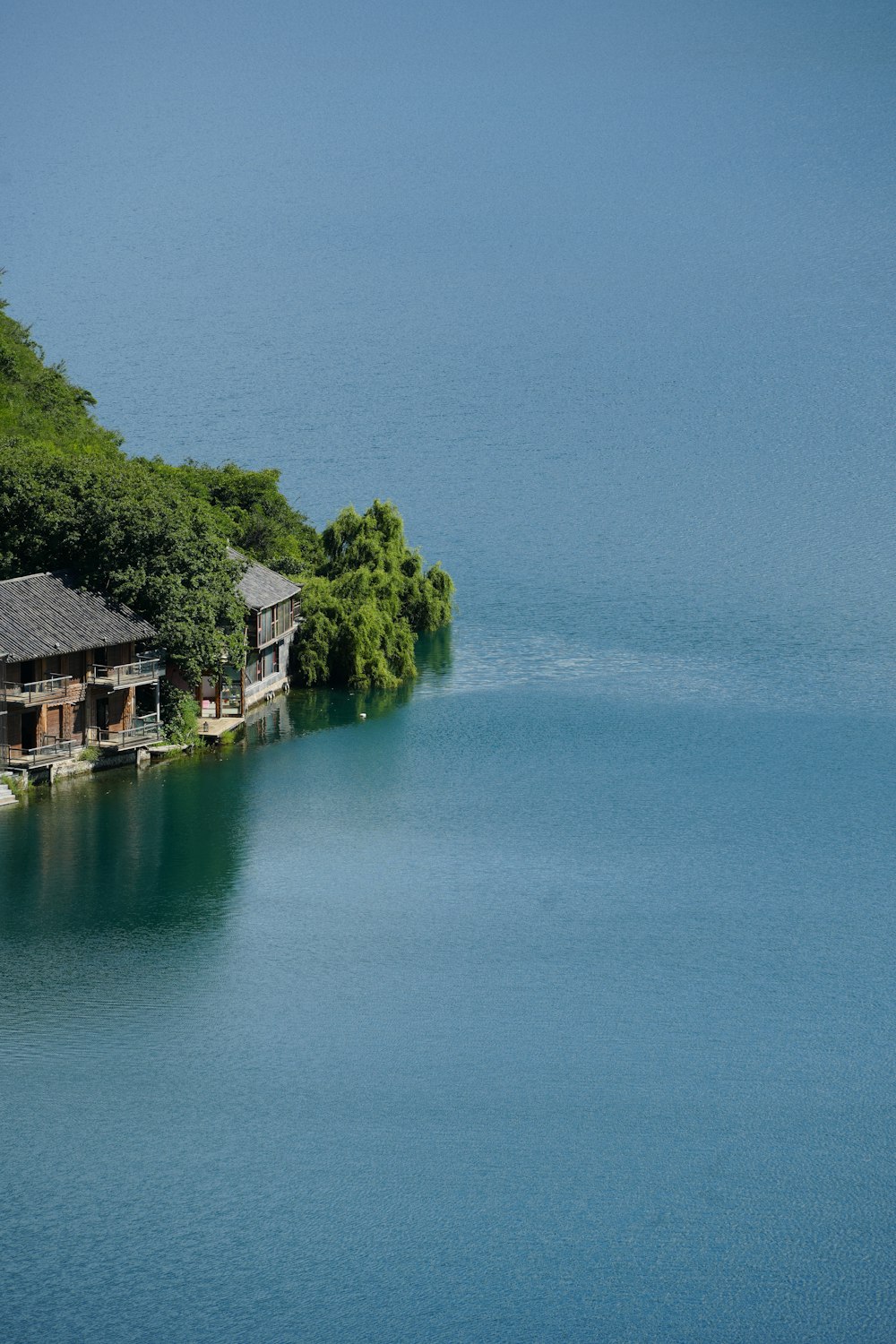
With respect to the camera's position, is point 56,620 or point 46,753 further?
point 56,620

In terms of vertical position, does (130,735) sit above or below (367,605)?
below

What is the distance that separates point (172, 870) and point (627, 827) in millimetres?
11330

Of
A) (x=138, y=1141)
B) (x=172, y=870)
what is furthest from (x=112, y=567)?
(x=138, y=1141)

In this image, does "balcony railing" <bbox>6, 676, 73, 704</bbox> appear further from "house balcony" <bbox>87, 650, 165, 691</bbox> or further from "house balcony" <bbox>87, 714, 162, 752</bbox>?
"house balcony" <bbox>87, 714, 162, 752</bbox>

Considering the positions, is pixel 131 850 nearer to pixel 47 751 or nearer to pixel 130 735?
pixel 47 751

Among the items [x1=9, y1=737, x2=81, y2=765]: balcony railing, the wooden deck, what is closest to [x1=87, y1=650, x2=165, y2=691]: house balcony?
[x1=9, y1=737, x2=81, y2=765]: balcony railing

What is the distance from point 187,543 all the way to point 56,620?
15.6 feet

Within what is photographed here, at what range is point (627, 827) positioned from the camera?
132 ft

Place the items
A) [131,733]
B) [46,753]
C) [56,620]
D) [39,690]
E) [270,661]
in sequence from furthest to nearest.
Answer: [270,661] → [131,733] → [56,620] → [46,753] → [39,690]

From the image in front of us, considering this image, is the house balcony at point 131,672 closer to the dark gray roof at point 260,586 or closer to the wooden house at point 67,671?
the wooden house at point 67,671

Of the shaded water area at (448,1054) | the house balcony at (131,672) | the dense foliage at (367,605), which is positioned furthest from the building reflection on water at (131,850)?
the dense foliage at (367,605)

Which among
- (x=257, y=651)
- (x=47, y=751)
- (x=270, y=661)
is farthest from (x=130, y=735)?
(x=270, y=661)

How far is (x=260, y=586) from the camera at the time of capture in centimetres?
5131

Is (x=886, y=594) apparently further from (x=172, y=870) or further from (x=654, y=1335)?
(x=654, y=1335)
